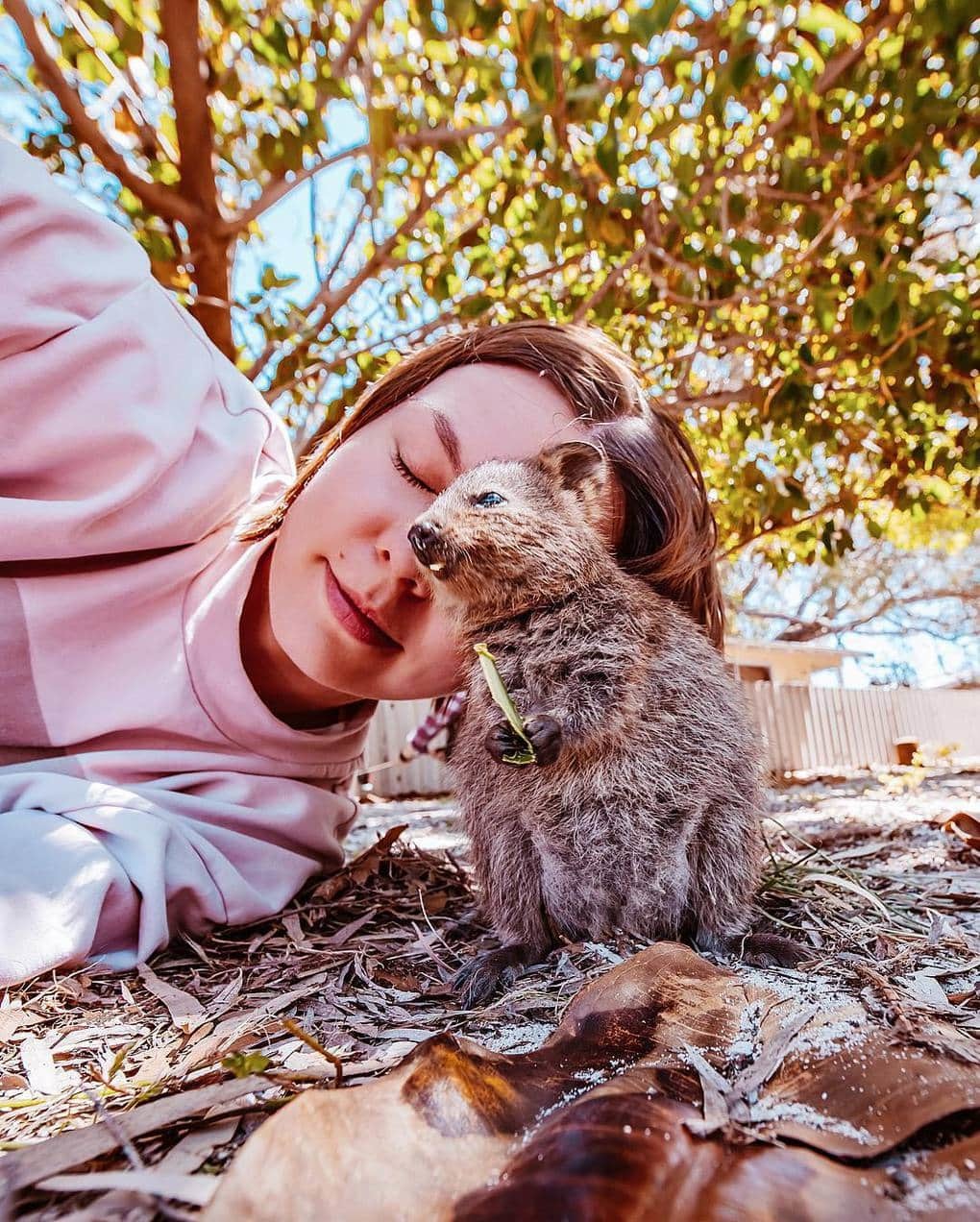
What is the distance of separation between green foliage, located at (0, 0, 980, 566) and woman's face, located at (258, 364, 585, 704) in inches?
49.5

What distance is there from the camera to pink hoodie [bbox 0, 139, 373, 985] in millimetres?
1937

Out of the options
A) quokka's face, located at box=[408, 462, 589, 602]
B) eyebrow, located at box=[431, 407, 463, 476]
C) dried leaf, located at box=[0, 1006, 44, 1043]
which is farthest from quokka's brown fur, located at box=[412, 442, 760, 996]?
dried leaf, located at box=[0, 1006, 44, 1043]

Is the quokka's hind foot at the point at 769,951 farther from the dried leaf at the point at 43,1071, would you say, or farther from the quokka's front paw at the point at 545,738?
the dried leaf at the point at 43,1071

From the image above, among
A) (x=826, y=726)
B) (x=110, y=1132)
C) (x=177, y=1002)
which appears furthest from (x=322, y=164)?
(x=826, y=726)

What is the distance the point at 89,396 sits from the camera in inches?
82.5

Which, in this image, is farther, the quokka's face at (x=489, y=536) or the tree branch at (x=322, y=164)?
the tree branch at (x=322, y=164)

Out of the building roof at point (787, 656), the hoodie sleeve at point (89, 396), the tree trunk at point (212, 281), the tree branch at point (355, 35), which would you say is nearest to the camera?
the hoodie sleeve at point (89, 396)

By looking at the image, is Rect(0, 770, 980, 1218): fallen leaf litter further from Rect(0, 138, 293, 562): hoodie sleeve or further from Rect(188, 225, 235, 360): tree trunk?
Rect(188, 225, 235, 360): tree trunk

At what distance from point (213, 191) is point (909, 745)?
825cm

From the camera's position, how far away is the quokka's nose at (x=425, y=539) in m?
1.55

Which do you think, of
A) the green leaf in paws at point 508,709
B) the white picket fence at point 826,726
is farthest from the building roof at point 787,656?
the green leaf in paws at point 508,709

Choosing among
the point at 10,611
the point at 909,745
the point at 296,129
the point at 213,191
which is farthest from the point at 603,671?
the point at 909,745

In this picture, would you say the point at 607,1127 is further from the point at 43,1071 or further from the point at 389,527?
the point at 389,527

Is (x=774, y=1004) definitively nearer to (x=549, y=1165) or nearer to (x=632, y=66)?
(x=549, y=1165)
